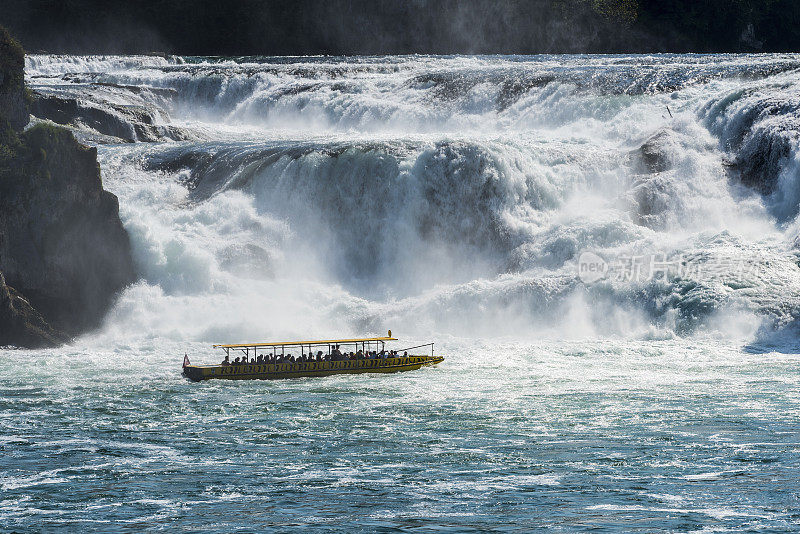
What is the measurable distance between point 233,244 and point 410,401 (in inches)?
603

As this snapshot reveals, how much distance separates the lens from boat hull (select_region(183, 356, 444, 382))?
30.3m

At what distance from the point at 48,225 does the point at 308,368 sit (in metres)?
11.9

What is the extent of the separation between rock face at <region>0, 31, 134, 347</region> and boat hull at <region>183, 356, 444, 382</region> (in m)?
8.29

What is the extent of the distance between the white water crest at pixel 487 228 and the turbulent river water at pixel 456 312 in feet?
0.34

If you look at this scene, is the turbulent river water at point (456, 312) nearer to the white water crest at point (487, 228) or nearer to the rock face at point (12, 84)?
the white water crest at point (487, 228)

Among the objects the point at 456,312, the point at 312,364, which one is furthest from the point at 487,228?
the point at 312,364

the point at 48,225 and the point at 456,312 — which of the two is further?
the point at 456,312

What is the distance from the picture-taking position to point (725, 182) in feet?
138

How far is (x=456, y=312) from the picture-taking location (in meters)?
37.1

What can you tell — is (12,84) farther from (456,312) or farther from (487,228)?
(487,228)

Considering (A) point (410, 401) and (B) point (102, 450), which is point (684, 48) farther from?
(B) point (102, 450)

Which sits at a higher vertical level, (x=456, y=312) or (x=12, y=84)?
(x=12, y=84)

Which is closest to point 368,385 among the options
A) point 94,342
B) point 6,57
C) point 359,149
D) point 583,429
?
point 583,429

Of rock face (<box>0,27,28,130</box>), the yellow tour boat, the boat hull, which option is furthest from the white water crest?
rock face (<box>0,27,28,130</box>)
